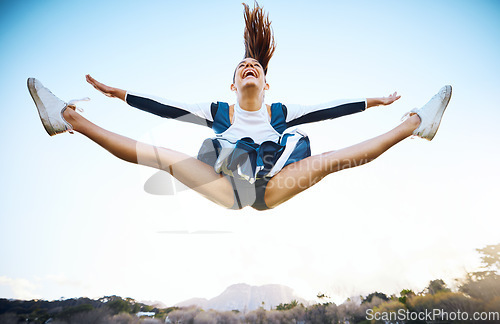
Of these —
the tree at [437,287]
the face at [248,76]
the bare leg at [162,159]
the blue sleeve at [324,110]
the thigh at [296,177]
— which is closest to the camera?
the bare leg at [162,159]

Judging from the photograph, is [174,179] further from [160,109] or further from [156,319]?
[156,319]

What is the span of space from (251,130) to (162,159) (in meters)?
0.76

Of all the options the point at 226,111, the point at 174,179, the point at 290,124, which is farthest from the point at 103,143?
the point at 290,124

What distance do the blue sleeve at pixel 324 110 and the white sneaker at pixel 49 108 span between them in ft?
5.47

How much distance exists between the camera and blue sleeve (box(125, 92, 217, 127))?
7.41 ft

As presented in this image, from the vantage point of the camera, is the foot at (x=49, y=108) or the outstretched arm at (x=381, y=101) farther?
the outstretched arm at (x=381, y=101)

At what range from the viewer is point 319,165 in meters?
2.04

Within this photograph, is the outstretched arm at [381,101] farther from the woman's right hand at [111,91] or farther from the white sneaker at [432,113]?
the woman's right hand at [111,91]

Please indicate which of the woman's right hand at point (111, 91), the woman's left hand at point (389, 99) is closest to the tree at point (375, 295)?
the woman's left hand at point (389, 99)

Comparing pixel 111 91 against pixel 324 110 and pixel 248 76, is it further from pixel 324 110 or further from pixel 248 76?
pixel 324 110

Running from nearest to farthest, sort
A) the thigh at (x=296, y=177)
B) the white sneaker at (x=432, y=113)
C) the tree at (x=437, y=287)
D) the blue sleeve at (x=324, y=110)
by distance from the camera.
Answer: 1. the thigh at (x=296, y=177)
2. the white sneaker at (x=432, y=113)
3. the blue sleeve at (x=324, y=110)
4. the tree at (x=437, y=287)

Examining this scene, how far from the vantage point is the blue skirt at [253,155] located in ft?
6.34

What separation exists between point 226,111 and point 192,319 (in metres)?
18.2

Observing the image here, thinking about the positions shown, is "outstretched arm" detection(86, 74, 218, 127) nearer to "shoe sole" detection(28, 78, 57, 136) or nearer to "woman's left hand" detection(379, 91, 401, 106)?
"shoe sole" detection(28, 78, 57, 136)
